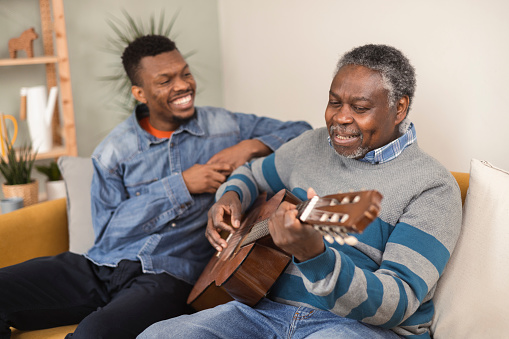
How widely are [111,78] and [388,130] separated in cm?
207

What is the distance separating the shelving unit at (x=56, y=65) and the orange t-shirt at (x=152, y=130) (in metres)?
0.80

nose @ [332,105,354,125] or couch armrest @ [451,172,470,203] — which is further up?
nose @ [332,105,354,125]

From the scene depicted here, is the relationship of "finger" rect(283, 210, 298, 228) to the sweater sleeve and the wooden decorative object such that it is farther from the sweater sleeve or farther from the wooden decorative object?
the wooden decorative object

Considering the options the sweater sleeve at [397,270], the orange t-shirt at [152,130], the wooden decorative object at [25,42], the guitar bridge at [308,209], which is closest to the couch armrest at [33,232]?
the orange t-shirt at [152,130]

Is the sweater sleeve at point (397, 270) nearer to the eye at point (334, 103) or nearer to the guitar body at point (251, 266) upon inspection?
the guitar body at point (251, 266)

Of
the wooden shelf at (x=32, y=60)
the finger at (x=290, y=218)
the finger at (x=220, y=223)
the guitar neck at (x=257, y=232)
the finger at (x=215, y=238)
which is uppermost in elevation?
the wooden shelf at (x=32, y=60)

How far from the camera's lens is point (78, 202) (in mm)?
2172

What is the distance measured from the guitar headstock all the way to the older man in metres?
0.12

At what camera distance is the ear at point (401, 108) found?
1476 mm

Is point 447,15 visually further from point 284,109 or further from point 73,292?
point 73,292

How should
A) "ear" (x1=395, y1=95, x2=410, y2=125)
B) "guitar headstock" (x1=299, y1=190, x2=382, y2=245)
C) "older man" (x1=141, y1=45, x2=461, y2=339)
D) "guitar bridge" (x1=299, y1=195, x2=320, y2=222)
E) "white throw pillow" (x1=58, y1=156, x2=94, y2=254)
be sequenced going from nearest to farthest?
"guitar headstock" (x1=299, y1=190, x2=382, y2=245) < "guitar bridge" (x1=299, y1=195, x2=320, y2=222) < "older man" (x1=141, y1=45, x2=461, y2=339) < "ear" (x1=395, y1=95, x2=410, y2=125) < "white throw pillow" (x1=58, y1=156, x2=94, y2=254)

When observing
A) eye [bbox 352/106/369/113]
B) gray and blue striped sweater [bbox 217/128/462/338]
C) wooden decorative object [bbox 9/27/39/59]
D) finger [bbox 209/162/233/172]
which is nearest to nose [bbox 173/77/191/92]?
finger [bbox 209/162/233/172]

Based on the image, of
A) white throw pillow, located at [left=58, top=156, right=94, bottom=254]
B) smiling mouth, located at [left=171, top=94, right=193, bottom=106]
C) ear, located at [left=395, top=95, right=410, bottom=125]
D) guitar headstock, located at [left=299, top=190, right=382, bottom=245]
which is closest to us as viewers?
guitar headstock, located at [left=299, top=190, right=382, bottom=245]

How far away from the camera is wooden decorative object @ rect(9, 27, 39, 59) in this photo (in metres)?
2.74
